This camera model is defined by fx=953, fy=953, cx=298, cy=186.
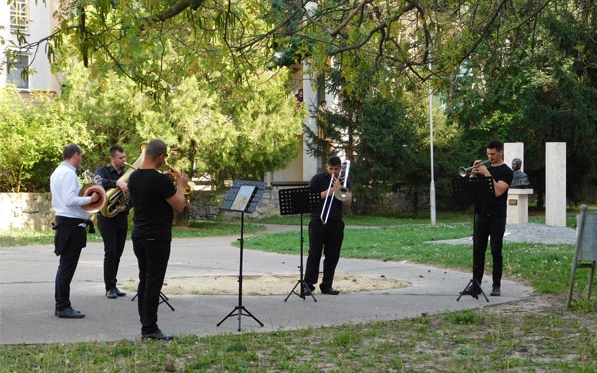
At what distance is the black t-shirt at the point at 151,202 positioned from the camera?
9.09 m

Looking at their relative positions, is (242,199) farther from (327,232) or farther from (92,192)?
(327,232)

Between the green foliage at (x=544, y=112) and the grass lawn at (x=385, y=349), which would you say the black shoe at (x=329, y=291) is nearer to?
the grass lawn at (x=385, y=349)

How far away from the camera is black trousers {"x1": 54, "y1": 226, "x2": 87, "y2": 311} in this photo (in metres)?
10.6

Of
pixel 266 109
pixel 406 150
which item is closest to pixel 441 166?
pixel 406 150

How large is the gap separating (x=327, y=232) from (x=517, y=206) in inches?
594

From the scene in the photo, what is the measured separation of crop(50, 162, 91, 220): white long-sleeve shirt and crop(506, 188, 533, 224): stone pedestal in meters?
18.1

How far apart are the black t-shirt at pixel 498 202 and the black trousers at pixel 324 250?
1.95 meters

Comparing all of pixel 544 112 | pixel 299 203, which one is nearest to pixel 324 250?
pixel 299 203

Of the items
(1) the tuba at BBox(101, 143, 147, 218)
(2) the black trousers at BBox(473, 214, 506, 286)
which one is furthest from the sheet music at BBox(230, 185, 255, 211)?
(2) the black trousers at BBox(473, 214, 506, 286)

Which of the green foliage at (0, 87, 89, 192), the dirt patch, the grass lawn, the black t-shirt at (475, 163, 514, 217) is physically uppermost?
the green foliage at (0, 87, 89, 192)

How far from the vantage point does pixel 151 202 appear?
30.1 feet

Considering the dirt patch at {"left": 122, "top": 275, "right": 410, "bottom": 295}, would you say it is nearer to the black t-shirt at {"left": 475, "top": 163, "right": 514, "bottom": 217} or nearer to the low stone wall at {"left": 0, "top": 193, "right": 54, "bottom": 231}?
the black t-shirt at {"left": 475, "top": 163, "right": 514, "bottom": 217}

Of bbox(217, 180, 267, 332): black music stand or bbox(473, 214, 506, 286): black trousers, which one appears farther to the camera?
bbox(473, 214, 506, 286): black trousers

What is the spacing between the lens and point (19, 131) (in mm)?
29375
